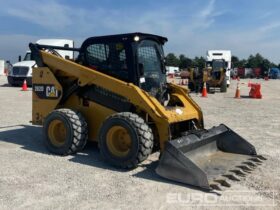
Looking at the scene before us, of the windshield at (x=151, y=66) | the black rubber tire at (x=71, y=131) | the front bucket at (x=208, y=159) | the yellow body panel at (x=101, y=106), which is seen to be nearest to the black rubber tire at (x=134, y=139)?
the yellow body panel at (x=101, y=106)

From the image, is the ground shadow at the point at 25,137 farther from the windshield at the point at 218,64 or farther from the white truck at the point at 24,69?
the windshield at the point at 218,64

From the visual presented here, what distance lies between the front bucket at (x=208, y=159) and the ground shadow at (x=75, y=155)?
199 millimetres

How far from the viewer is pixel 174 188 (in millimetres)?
5469

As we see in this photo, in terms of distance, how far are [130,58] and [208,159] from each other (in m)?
2.24

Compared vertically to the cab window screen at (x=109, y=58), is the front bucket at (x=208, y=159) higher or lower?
lower

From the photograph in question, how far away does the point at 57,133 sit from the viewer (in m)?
7.48

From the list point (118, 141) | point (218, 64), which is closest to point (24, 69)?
point (218, 64)

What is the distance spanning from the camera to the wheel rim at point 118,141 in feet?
21.2

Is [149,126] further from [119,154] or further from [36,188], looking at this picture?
[36,188]

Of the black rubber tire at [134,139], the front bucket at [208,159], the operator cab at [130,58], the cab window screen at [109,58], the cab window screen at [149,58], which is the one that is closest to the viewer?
the front bucket at [208,159]

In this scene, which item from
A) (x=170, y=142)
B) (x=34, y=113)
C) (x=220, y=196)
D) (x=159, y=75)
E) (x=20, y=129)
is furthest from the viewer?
(x=20, y=129)

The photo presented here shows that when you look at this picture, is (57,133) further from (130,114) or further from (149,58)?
(149,58)

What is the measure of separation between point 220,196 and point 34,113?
15.3ft

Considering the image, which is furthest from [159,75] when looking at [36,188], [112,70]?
[36,188]
